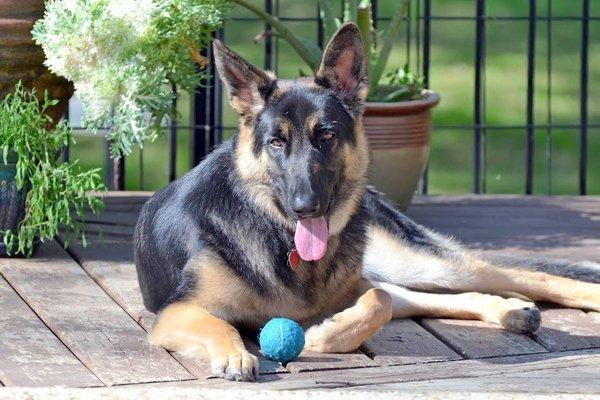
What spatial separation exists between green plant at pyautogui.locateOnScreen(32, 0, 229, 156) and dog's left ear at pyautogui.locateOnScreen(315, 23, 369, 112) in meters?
1.10

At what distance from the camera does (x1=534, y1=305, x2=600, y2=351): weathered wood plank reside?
4.58 metres

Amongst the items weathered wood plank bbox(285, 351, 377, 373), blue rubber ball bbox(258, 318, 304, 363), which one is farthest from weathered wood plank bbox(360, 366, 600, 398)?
blue rubber ball bbox(258, 318, 304, 363)

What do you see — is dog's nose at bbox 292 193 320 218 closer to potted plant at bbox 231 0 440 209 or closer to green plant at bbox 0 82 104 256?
green plant at bbox 0 82 104 256

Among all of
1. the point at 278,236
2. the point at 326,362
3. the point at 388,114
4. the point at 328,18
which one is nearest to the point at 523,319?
the point at 326,362

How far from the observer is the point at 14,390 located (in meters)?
3.70

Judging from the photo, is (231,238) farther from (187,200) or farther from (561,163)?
(561,163)

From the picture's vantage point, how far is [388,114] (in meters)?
6.15

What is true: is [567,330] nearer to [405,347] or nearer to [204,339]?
Result: [405,347]

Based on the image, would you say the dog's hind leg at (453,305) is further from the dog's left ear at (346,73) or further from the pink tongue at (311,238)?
the dog's left ear at (346,73)

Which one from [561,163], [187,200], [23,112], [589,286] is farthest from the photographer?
[561,163]

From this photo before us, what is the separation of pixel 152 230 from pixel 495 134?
501cm

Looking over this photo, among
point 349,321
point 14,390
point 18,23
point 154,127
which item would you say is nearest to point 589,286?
point 349,321

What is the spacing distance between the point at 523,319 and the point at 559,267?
2.20ft

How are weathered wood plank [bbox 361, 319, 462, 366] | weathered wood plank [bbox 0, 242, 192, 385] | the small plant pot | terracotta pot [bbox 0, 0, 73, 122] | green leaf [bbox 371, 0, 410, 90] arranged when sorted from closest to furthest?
1. weathered wood plank [bbox 0, 242, 192, 385]
2. weathered wood plank [bbox 361, 319, 462, 366]
3. the small plant pot
4. terracotta pot [bbox 0, 0, 73, 122]
5. green leaf [bbox 371, 0, 410, 90]
